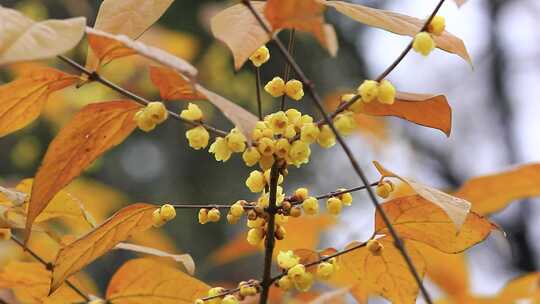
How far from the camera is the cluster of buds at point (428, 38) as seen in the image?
0.56 meters

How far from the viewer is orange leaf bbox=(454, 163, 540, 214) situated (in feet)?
3.20

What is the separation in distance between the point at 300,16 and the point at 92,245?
244mm

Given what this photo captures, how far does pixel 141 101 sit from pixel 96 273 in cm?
314

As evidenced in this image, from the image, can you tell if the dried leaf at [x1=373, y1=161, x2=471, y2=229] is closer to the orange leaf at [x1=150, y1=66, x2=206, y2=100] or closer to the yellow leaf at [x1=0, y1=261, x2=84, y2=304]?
the orange leaf at [x1=150, y1=66, x2=206, y2=100]

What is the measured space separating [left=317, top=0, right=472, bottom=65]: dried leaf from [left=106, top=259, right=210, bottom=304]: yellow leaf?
0.26m

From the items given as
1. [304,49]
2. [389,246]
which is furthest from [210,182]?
[389,246]

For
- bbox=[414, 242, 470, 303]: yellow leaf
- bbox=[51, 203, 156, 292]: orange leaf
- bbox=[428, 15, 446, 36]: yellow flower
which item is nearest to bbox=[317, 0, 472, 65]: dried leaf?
bbox=[428, 15, 446, 36]: yellow flower

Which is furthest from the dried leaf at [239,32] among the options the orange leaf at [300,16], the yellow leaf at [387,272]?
the yellow leaf at [387,272]

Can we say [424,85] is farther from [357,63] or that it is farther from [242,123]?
[242,123]

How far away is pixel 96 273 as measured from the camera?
11.8 feet

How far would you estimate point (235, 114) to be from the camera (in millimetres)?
480

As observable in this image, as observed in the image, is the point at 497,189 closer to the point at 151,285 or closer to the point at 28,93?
the point at 151,285

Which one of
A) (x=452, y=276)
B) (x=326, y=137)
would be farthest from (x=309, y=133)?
(x=452, y=276)

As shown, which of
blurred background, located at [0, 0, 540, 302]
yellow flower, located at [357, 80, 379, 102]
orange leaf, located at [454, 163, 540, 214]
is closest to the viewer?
yellow flower, located at [357, 80, 379, 102]
